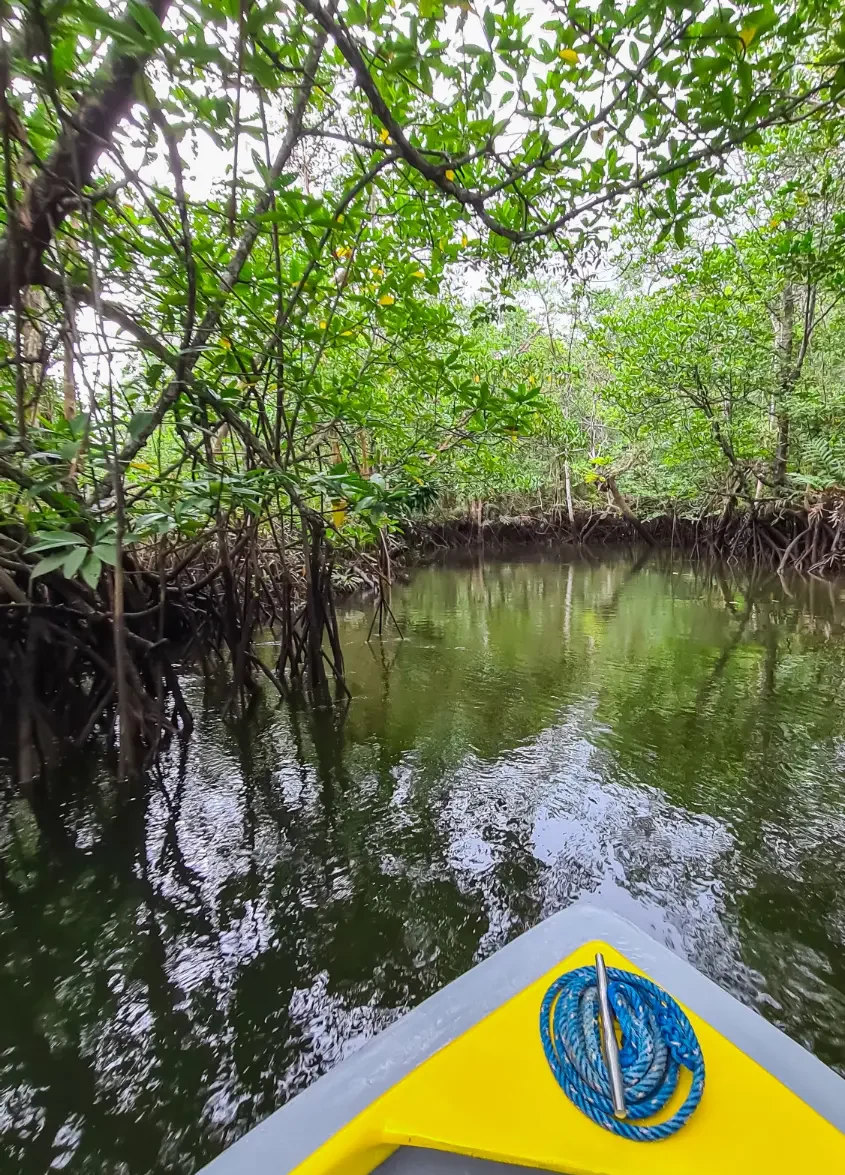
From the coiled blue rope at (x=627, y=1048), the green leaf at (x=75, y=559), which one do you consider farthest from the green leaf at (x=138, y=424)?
the coiled blue rope at (x=627, y=1048)

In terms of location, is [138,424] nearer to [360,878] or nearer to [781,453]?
[360,878]

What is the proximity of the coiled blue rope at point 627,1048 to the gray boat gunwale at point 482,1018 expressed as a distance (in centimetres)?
8

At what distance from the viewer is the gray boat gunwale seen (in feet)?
2.67

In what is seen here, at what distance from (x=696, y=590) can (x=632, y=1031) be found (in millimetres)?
8520

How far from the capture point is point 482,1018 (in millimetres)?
1006

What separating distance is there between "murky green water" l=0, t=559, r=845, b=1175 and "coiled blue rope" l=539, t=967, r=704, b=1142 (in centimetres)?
69

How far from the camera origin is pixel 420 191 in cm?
263

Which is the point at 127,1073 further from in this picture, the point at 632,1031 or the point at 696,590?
the point at 696,590

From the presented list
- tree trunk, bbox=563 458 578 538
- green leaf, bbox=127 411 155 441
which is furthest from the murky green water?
tree trunk, bbox=563 458 578 538

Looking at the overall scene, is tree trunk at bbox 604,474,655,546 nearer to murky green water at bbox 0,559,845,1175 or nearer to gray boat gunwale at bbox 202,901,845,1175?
murky green water at bbox 0,559,845,1175

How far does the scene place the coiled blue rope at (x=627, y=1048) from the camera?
0.83 m

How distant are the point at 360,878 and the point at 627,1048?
130cm

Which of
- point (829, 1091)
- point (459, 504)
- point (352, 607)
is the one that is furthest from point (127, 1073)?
point (459, 504)

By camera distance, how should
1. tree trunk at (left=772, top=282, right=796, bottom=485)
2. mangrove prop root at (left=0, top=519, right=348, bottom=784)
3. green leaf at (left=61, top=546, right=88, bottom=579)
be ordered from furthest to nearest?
tree trunk at (left=772, top=282, right=796, bottom=485) → mangrove prop root at (left=0, top=519, right=348, bottom=784) → green leaf at (left=61, top=546, right=88, bottom=579)
